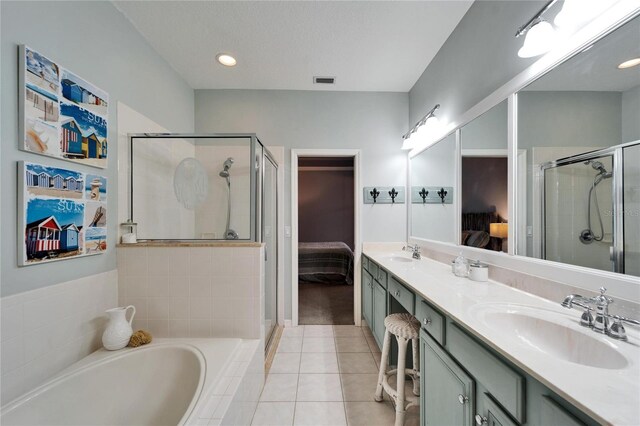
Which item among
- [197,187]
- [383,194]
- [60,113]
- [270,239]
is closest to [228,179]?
[197,187]

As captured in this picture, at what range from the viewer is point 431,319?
1187 mm

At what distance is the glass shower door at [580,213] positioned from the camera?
920mm

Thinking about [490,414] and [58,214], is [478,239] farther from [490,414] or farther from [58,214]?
[58,214]

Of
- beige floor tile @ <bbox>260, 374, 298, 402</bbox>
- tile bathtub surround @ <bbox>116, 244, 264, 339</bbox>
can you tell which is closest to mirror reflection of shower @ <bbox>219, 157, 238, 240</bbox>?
tile bathtub surround @ <bbox>116, 244, 264, 339</bbox>

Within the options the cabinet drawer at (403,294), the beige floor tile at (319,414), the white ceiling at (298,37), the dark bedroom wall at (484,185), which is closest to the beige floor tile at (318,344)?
the beige floor tile at (319,414)

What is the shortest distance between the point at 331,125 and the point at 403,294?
6.68 ft

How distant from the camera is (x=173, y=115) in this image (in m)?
2.43

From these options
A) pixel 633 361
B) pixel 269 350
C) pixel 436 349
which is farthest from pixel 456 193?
pixel 269 350

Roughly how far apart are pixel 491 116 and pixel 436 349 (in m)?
1.39

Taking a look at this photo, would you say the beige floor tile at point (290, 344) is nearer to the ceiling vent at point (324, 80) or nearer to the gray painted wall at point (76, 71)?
the gray painted wall at point (76, 71)

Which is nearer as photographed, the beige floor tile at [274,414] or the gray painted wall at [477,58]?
the gray painted wall at [477,58]

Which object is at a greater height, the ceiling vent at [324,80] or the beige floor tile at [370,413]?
the ceiling vent at [324,80]

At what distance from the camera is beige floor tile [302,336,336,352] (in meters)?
2.34

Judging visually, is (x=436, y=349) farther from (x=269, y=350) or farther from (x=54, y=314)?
(x=54, y=314)
